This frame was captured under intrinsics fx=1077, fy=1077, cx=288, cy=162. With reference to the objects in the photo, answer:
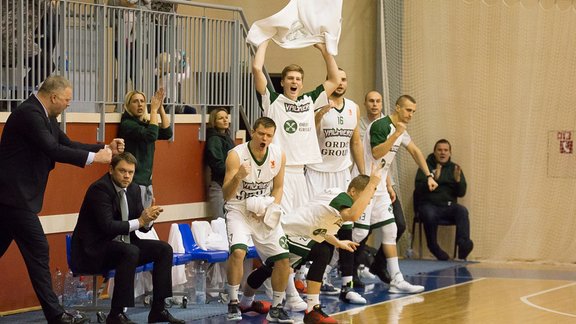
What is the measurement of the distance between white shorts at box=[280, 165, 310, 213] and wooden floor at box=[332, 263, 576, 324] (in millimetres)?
1222

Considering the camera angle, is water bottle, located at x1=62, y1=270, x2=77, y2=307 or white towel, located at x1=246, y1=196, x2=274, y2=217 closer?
white towel, located at x1=246, y1=196, x2=274, y2=217

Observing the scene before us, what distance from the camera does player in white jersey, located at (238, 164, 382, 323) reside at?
9.75 meters

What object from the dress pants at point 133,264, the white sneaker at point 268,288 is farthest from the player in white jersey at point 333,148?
the dress pants at point 133,264

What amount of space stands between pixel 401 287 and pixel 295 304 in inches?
81.9

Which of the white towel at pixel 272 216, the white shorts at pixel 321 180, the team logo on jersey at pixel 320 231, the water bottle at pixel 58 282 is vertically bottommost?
the water bottle at pixel 58 282

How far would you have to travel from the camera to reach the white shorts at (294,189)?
10852mm

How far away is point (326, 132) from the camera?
1197cm

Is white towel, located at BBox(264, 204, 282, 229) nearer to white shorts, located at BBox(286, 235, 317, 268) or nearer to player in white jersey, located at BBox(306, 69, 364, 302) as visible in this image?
white shorts, located at BBox(286, 235, 317, 268)

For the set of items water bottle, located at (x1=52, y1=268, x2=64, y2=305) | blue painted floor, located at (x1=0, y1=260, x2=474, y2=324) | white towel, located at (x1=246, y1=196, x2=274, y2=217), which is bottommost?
blue painted floor, located at (x1=0, y1=260, x2=474, y2=324)

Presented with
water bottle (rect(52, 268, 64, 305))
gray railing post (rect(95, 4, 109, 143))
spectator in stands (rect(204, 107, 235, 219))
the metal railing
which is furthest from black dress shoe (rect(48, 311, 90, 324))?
spectator in stands (rect(204, 107, 235, 219))

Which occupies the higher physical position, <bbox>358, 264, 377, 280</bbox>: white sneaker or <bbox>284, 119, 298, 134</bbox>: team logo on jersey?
<bbox>284, 119, 298, 134</bbox>: team logo on jersey

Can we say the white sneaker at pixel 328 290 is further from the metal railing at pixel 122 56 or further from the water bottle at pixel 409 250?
the water bottle at pixel 409 250

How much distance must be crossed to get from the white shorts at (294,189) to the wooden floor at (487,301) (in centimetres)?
122

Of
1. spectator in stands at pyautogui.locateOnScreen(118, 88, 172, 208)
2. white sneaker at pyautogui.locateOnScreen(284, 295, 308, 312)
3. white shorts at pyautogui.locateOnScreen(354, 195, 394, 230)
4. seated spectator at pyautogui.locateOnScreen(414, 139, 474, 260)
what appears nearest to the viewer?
white sneaker at pyautogui.locateOnScreen(284, 295, 308, 312)
